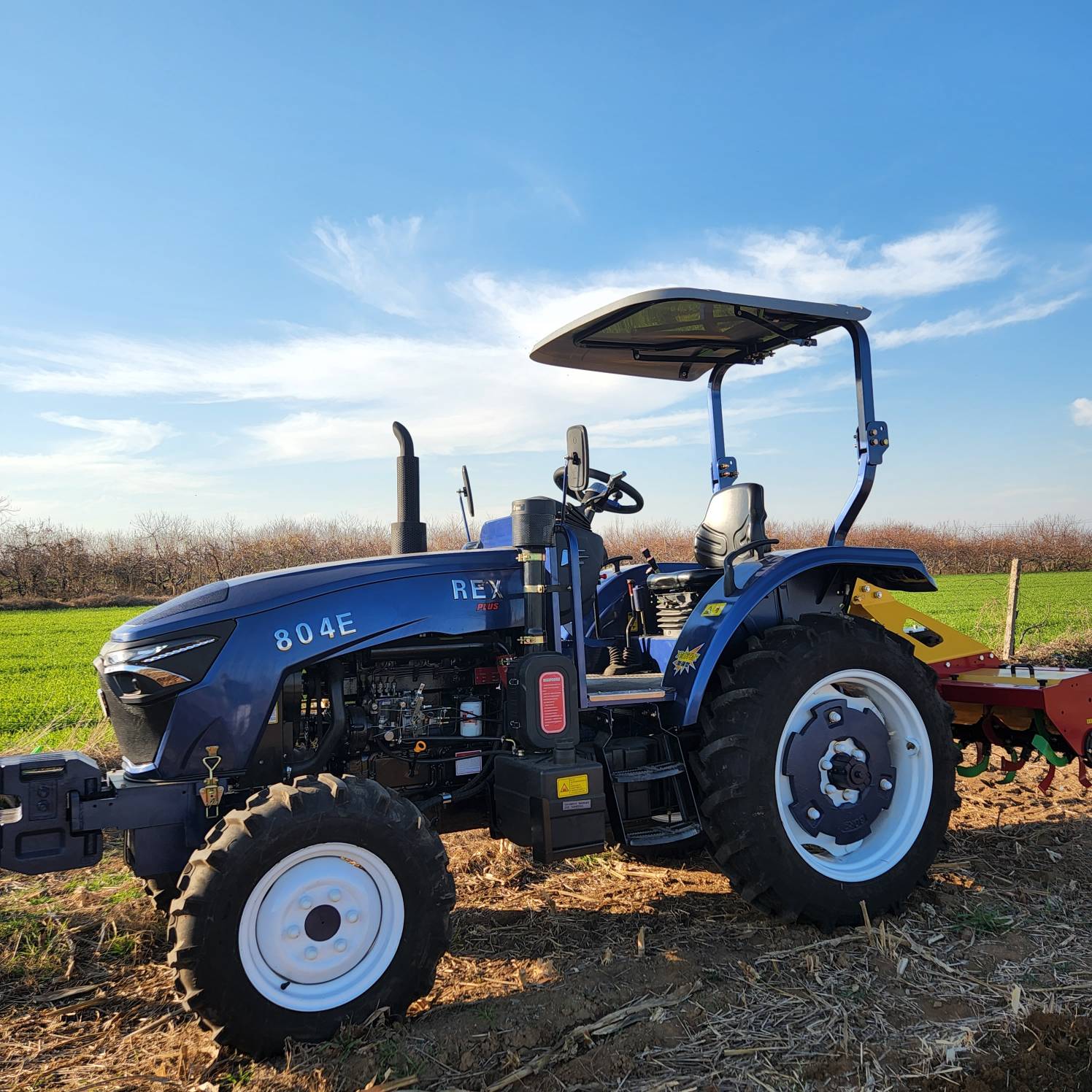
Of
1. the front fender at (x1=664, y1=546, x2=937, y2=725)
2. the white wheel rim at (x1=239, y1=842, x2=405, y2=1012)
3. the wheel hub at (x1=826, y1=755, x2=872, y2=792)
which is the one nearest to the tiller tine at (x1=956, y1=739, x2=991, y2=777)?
the front fender at (x1=664, y1=546, x2=937, y2=725)

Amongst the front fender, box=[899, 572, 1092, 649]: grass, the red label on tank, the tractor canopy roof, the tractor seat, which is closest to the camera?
the red label on tank

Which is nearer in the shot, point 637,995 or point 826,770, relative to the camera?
point 637,995

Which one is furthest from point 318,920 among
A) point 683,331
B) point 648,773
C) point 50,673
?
point 50,673

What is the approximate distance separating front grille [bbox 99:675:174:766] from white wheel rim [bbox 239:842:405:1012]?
2.21ft

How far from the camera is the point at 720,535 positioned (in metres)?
4.63

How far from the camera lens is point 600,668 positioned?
484 centimetres

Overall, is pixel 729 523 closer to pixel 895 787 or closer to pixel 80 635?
pixel 895 787

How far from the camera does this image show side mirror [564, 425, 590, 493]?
3996 mm

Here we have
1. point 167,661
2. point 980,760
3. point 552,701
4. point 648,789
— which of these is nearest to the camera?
point 167,661

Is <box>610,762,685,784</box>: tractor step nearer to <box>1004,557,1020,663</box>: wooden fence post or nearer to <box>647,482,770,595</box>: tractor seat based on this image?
<box>647,482,770,595</box>: tractor seat

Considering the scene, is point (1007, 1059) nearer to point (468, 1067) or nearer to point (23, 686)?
point (468, 1067)

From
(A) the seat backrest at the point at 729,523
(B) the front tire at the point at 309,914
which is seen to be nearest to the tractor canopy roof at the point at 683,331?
(A) the seat backrest at the point at 729,523

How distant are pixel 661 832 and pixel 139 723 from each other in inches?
78.2

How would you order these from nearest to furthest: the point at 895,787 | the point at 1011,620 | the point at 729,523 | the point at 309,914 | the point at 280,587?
the point at 309,914 < the point at 280,587 < the point at 895,787 < the point at 729,523 < the point at 1011,620
